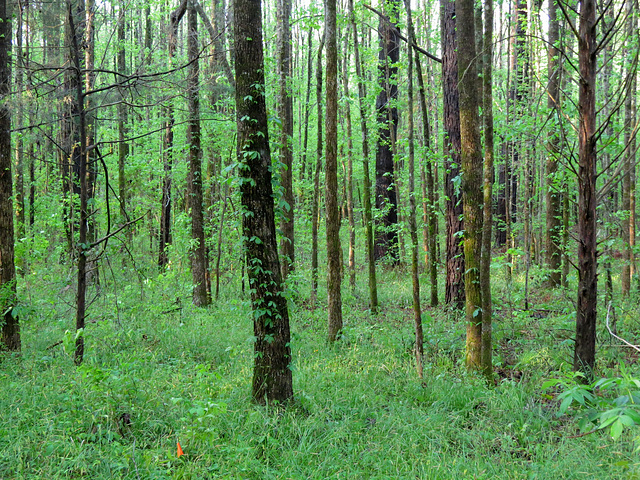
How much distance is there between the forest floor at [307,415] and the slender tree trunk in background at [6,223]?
327mm

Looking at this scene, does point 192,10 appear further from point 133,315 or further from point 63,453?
point 63,453

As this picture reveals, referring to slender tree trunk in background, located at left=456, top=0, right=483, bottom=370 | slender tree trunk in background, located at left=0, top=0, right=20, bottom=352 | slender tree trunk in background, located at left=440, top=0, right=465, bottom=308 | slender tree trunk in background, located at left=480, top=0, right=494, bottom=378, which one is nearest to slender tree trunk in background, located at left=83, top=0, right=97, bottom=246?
slender tree trunk in background, located at left=0, top=0, right=20, bottom=352

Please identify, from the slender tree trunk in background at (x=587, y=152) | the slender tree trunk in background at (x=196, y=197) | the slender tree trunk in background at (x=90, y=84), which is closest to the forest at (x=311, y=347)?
the slender tree trunk in background at (x=587, y=152)

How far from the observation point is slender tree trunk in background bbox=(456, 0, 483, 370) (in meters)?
5.03

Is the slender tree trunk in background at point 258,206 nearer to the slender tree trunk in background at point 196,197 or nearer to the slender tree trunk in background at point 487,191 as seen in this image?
the slender tree trunk in background at point 487,191

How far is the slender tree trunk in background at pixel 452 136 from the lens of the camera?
8.84 meters

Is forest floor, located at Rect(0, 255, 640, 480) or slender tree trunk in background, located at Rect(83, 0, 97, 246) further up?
slender tree trunk in background, located at Rect(83, 0, 97, 246)

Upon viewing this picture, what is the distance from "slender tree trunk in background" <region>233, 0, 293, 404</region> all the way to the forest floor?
323 millimetres

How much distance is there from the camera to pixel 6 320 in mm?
5852

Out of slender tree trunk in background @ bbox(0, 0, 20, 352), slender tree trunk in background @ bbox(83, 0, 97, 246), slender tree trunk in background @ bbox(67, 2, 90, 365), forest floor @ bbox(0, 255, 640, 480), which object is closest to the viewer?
forest floor @ bbox(0, 255, 640, 480)

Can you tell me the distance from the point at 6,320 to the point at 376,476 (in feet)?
18.5

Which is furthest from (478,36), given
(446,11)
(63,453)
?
(63,453)

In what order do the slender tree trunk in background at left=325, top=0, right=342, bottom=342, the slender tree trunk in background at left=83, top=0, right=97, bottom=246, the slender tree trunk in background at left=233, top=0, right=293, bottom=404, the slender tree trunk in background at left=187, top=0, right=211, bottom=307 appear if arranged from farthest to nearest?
1. the slender tree trunk in background at left=187, top=0, right=211, bottom=307
2. the slender tree trunk in background at left=325, top=0, right=342, bottom=342
3. the slender tree trunk in background at left=83, top=0, right=97, bottom=246
4. the slender tree trunk in background at left=233, top=0, right=293, bottom=404

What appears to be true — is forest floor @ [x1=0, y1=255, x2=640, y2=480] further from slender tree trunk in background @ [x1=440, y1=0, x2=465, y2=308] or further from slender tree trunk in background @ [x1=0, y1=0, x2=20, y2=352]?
slender tree trunk in background @ [x1=440, y1=0, x2=465, y2=308]
